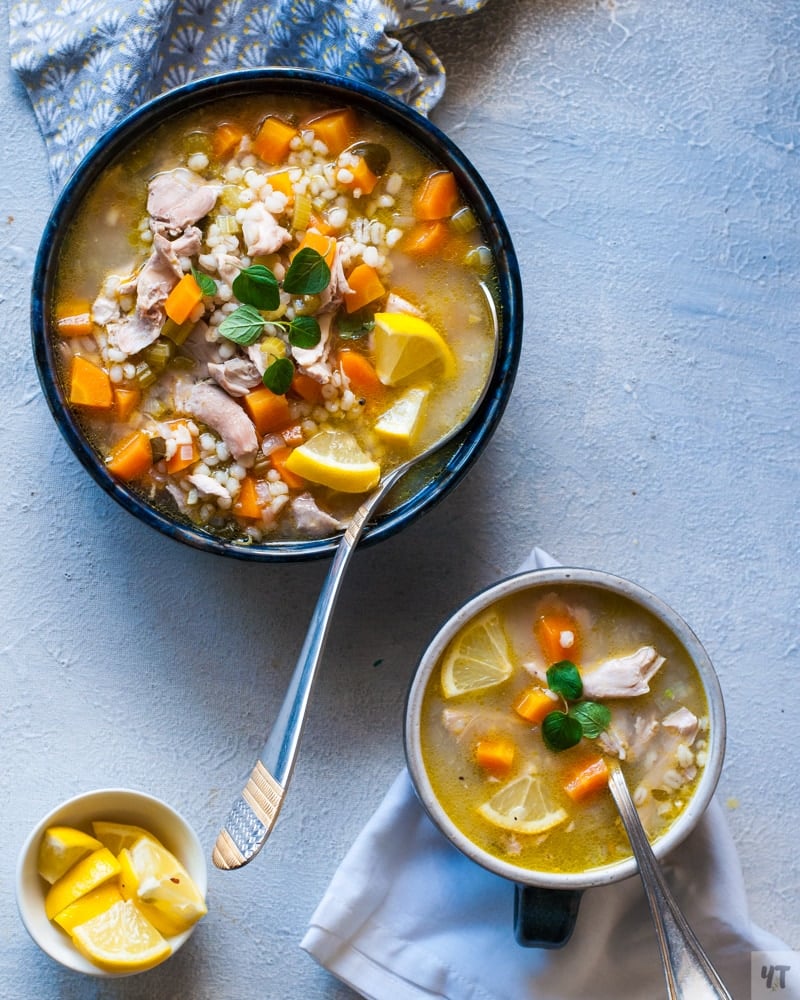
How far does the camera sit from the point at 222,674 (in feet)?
7.70

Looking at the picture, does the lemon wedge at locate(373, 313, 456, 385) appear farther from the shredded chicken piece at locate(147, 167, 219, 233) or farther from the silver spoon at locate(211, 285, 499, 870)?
the shredded chicken piece at locate(147, 167, 219, 233)

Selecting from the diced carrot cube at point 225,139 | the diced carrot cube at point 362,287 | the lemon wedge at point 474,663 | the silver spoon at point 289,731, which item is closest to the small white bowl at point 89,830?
the silver spoon at point 289,731

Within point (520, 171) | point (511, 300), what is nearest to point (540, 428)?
point (511, 300)

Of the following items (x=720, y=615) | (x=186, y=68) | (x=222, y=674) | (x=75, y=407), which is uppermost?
(x=186, y=68)

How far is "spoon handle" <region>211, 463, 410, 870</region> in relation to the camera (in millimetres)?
1899

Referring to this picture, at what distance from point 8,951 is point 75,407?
1.12 meters

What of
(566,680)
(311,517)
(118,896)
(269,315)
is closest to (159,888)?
(118,896)

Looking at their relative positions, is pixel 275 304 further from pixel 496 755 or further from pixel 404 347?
pixel 496 755

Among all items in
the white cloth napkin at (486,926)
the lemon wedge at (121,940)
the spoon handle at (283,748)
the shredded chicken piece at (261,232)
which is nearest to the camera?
the spoon handle at (283,748)

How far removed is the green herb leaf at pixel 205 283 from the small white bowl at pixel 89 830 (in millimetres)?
965

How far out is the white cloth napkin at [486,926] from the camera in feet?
7.44

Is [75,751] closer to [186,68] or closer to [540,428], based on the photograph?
[540,428]

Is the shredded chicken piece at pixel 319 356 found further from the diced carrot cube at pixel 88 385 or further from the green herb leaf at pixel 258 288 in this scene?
the diced carrot cube at pixel 88 385

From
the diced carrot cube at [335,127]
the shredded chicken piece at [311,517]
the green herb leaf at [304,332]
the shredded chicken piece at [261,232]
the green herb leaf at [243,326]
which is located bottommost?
the shredded chicken piece at [311,517]
